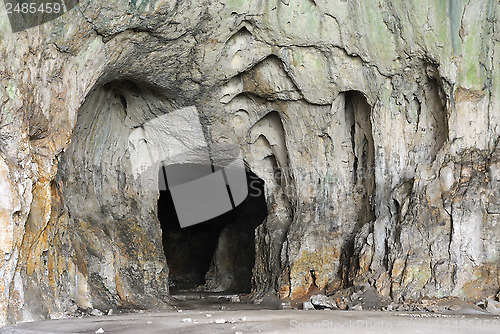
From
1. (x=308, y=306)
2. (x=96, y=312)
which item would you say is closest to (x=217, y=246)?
(x=308, y=306)

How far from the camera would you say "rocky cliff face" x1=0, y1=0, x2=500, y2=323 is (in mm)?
8672

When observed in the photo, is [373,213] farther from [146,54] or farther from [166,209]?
[166,209]

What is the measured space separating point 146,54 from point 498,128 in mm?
6975

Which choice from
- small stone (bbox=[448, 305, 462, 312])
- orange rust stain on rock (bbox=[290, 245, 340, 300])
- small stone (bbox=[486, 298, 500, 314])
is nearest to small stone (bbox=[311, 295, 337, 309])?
orange rust stain on rock (bbox=[290, 245, 340, 300])

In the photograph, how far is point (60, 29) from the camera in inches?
324

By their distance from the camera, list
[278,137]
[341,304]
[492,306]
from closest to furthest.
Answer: [492,306]
[341,304]
[278,137]

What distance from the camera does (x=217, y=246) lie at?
67.3 feet

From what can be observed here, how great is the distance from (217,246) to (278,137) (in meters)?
7.07

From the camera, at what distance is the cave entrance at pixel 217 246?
19.7 metres

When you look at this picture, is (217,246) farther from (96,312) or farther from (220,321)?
A: (220,321)

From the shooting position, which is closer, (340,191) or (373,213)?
(373,213)

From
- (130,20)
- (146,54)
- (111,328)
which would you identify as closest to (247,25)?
(146,54)

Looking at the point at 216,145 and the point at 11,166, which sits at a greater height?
the point at 216,145

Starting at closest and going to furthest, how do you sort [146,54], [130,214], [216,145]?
1. [146,54]
2. [130,214]
3. [216,145]
